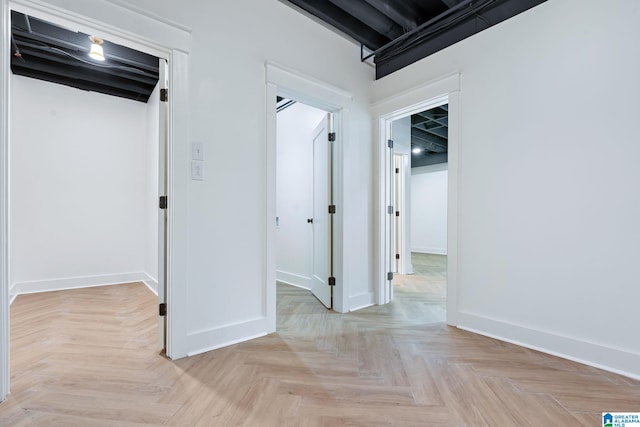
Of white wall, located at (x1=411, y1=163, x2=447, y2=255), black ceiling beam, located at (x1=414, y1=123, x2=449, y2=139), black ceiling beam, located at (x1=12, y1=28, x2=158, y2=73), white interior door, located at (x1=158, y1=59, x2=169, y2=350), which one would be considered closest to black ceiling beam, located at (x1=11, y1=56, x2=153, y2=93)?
black ceiling beam, located at (x1=12, y1=28, x2=158, y2=73)

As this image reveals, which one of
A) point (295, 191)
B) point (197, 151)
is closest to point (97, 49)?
point (197, 151)

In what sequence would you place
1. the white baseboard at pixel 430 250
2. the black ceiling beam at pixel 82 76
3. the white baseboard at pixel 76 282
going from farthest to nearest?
the white baseboard at pixel 430 250, the white baseboard at pixel 76 282, the black ceiling beam at pixel 82 76

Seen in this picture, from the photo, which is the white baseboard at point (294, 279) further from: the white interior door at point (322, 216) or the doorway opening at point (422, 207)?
the doorway opening at point (422, 207)

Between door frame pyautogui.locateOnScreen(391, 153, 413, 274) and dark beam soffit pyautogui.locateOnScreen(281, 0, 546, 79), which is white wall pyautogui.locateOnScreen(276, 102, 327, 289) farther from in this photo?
door frame pyautogui.locateOnScreen(391, 153, 413, 274)

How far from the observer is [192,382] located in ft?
5.80

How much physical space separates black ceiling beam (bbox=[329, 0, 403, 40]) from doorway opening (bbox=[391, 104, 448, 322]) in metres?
0.97

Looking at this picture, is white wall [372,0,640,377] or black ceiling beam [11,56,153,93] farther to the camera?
black ceiling beam [11,56,153,93]

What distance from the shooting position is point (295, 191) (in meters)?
4.45

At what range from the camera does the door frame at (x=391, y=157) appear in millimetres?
2705

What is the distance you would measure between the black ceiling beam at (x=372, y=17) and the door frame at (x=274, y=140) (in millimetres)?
661

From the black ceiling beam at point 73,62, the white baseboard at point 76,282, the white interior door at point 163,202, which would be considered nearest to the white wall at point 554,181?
the white interior door at point 163,202

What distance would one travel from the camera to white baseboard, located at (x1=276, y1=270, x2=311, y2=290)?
4.17 metres

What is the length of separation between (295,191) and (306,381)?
2.99 metres

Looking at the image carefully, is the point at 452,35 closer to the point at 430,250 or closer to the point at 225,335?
the point at 225,335
